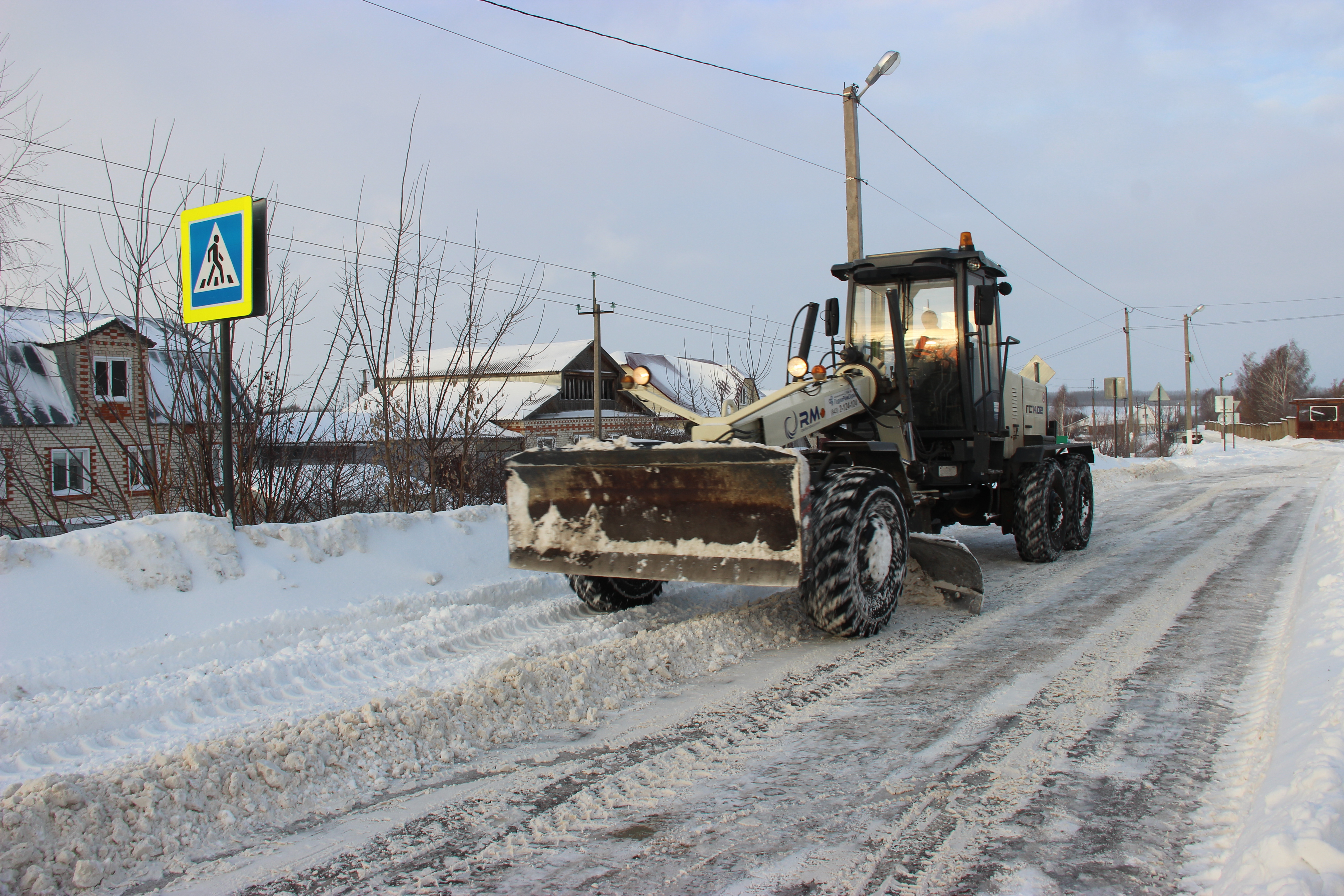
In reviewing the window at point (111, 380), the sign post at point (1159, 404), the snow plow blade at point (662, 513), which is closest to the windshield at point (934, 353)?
the snow plow blade at point (662, 513)

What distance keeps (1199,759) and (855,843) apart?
1615 millimetres

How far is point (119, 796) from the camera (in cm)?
278

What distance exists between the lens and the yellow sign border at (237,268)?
5434 millimetres

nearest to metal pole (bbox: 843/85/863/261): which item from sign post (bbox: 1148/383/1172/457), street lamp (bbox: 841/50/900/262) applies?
street lamp (bbox: 841/50/900/262)

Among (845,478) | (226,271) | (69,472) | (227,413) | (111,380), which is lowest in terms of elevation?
(845,478)

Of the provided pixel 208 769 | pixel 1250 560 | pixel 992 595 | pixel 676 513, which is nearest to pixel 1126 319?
pixel 1250 560

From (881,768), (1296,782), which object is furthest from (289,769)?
(1296,782)

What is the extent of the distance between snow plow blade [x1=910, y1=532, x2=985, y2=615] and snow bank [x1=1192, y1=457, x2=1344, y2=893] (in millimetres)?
1760

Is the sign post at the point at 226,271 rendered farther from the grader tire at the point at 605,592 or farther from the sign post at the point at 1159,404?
the sign post at the point at 1159,404

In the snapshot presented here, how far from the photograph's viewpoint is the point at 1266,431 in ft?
201

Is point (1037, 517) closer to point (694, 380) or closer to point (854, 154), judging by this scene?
point (854, 154)

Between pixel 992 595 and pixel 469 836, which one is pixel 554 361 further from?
pixel 469 836

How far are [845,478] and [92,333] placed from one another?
248 inches

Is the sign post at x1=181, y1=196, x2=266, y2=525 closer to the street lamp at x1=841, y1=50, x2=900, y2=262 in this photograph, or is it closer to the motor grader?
the motor grader
